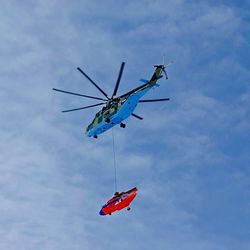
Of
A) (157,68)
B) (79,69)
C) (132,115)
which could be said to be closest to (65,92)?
(79,69)

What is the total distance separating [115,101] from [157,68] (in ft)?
32.8

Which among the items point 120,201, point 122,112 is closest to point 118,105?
point 122,112

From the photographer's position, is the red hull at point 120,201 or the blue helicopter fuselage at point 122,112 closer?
the blue helicopter fuselage at point 122,112

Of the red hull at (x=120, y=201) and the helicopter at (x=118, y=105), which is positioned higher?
the helicopter at (x=118, y=105)

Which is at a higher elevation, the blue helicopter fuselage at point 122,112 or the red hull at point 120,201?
the blue helicopter fuselage at point 122,112

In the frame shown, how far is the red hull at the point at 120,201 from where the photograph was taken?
299ft

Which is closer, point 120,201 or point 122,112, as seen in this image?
point 122,112

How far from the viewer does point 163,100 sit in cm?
9262

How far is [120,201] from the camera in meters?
92.1

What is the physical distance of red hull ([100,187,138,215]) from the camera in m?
91.2

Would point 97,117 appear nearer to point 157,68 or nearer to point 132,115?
point 132,115

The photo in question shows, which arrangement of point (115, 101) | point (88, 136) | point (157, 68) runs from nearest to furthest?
point (157, 68)
point (115, 101)
point (88, 136)

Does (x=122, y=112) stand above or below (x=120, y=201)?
above

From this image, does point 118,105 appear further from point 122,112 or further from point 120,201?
point 120,201
